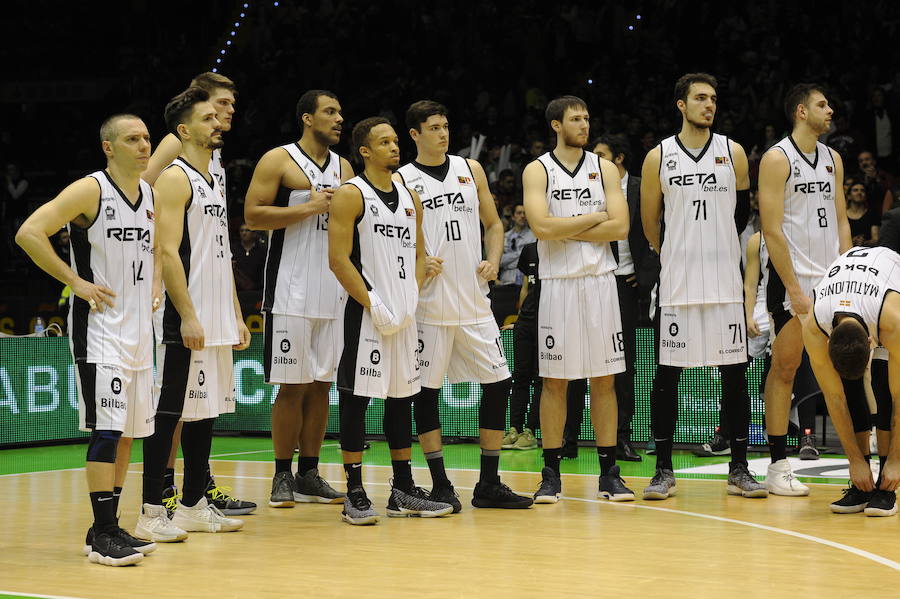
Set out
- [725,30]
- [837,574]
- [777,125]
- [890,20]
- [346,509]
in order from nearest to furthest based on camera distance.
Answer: [837,574]
[346,509]
[777,125]
[890,20]
[725,30]

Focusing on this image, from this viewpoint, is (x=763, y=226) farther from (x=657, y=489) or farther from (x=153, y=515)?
(x=153, y=515)

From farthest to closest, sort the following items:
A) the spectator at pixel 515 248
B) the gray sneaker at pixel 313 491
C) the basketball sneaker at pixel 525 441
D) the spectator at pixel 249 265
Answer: the spectator at pixel 249 265
the spectator at pixel 515 248
the basketball sneaker at pixel 525 441
the gray sneaker at pixel 313 491

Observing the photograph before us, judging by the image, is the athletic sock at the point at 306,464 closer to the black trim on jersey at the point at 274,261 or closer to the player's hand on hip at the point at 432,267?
the black trim on jersey at the point at 274,261

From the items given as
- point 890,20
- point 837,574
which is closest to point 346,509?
point 837,574

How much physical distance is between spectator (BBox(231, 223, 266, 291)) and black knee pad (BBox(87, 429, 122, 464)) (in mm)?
7707

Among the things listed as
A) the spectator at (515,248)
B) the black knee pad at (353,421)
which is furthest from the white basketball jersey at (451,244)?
the spectator at (515,248)

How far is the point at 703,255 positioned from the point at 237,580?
3651mm

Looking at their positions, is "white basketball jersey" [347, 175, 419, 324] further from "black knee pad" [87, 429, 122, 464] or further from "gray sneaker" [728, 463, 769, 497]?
"gray sneaker" [728, 463, 769, 497]

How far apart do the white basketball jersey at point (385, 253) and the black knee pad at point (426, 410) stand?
0.55 metres

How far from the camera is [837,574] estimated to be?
540 cm

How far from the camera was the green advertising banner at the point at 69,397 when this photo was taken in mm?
10938

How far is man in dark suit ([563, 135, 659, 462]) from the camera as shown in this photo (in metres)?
9.72

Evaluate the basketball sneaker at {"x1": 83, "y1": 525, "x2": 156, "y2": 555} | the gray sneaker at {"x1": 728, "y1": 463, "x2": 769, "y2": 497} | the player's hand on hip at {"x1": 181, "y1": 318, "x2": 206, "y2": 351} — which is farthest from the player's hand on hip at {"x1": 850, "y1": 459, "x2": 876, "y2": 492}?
the basketball sneaker at {"x1": 83, "y1": 525, "x2": 156, "y2": 555}

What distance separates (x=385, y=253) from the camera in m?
7.05
